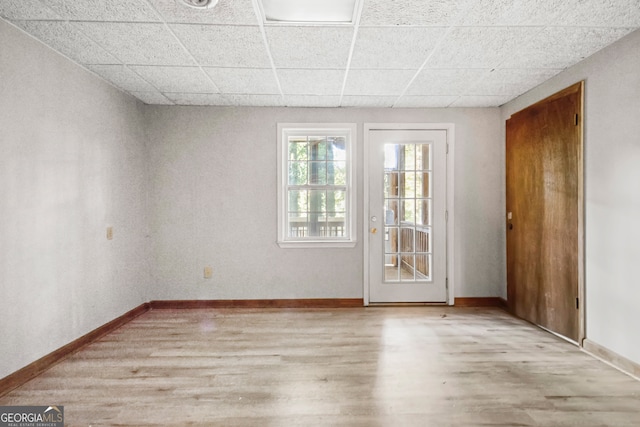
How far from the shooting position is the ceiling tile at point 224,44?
7.75 feet

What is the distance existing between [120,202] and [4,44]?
1.70 metres

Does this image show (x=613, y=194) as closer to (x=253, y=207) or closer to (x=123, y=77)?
(x=253, y=207)

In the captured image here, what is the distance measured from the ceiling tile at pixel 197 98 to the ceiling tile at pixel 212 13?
4.82 ft

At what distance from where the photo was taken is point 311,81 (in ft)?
10.8

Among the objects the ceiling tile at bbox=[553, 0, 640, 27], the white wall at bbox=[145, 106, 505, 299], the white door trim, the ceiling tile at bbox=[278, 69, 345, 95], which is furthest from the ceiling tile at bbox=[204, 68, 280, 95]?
the ceiling tile at bbox=[553, 0, 640, 27]

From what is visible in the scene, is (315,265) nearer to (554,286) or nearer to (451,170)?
(451,170)

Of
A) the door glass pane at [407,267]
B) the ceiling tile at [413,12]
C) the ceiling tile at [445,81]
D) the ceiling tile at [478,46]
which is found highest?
the ceiling tile at [413,12]

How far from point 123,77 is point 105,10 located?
4.04ft

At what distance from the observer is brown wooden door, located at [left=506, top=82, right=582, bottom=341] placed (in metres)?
2.92

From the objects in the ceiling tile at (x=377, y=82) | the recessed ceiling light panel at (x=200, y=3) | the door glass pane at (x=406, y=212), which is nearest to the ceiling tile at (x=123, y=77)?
the recessed ceiling light panel at (x=200, y=3)

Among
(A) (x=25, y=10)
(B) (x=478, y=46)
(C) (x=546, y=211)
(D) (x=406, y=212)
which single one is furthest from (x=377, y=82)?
(A) (x=25, y=10)

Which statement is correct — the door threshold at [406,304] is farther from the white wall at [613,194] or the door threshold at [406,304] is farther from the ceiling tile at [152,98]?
the ceiling tile at [152,98]

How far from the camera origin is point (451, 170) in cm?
413

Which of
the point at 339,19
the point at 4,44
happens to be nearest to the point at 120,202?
the point at 4,44
